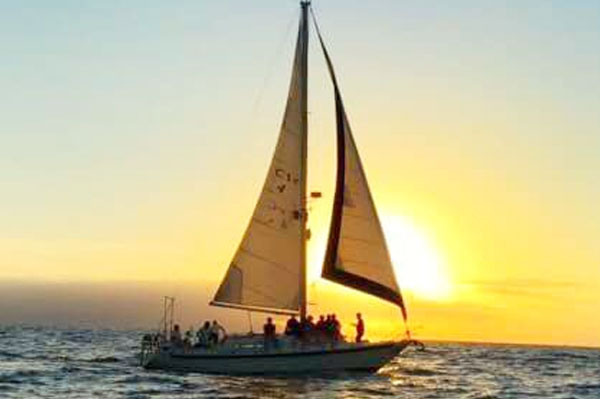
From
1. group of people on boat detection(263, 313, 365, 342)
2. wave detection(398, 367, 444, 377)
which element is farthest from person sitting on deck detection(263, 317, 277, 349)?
wave detection(398, 367, 444, 377)

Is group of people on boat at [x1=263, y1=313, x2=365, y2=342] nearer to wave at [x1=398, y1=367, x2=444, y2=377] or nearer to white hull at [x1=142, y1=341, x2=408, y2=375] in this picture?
white hull at [x1=142, y1=341, x2=408, y2=375]

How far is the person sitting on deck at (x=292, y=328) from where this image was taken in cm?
4753

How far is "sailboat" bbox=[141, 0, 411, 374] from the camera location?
4700 centimetres

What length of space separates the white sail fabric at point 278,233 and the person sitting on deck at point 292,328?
1.38 metres

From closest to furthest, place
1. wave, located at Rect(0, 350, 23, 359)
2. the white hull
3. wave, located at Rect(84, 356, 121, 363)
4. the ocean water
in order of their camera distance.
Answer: the ocean water, the white hull, wave, located at Rect(84, 356, 121, 363), wave, located at Rect(0, 350, 23, 359)

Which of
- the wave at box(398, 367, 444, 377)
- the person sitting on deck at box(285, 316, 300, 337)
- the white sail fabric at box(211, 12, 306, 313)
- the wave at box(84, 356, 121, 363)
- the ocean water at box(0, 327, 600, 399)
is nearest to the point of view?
the ocean water at box(0, 327, 600, 399)

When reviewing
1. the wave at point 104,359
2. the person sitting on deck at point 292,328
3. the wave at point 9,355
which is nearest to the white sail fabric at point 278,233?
the person sitting on deck at point 292,328

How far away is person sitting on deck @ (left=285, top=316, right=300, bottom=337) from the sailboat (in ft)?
1.22

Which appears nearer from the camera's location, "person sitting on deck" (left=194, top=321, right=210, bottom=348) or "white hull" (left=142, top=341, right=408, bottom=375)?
"white hull" (left=142, top=341, right=408, bottom=375)

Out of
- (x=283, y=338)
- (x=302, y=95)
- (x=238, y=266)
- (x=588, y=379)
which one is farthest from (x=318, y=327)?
(x=588, y=379)

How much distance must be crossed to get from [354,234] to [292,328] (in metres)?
A: 5.07

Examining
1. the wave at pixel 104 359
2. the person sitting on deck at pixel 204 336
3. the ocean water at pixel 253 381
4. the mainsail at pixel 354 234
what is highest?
the mainsail at pixel 354 234

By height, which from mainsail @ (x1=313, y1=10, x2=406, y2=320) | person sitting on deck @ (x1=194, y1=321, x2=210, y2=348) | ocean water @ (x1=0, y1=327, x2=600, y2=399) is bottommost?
ocean water @ (x1=0, y1=327, x2=600, y2=399)

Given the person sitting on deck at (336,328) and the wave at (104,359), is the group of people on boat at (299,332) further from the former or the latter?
the wave at (104,359)
